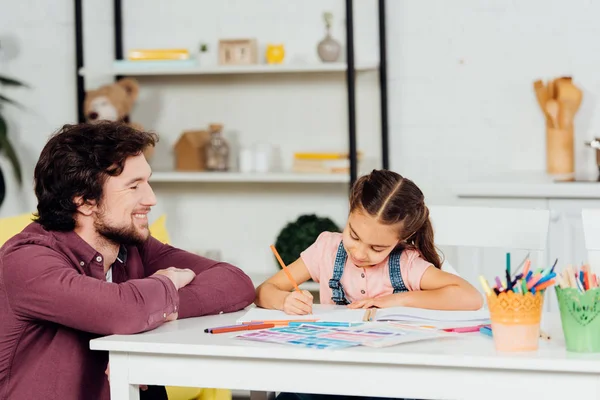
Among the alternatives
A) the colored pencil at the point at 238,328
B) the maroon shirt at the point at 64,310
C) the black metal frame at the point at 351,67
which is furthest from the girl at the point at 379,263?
the black metal frame at the point at 351,67

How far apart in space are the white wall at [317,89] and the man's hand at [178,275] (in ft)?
→ 7.12

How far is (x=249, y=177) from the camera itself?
12.4 feet

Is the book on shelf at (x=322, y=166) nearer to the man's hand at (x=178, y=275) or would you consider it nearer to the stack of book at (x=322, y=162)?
the stack of book at (x=322, y=162)

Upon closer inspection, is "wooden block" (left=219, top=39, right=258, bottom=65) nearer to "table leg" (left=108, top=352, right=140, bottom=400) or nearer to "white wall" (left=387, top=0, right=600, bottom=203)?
"white wall" (left=387, top=0, right=600, bottom=203)

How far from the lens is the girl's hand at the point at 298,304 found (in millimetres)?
1791

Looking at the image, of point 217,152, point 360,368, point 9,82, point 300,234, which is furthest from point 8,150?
point 360,368

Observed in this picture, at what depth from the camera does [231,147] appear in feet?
13.6

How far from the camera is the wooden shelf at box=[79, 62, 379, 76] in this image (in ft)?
12.2

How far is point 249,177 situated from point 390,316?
83.0 inches

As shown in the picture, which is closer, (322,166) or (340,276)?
(340,276)

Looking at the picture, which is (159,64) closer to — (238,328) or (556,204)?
(556,204)

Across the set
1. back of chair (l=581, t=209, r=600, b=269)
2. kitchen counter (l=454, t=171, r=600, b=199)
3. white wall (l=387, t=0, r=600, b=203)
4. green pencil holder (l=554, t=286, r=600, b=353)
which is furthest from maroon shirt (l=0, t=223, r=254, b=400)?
white wall (l=387, t=0, r=600, b=203)

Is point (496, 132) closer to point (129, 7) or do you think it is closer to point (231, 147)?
point (231, 147)

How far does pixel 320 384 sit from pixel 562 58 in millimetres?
2649
